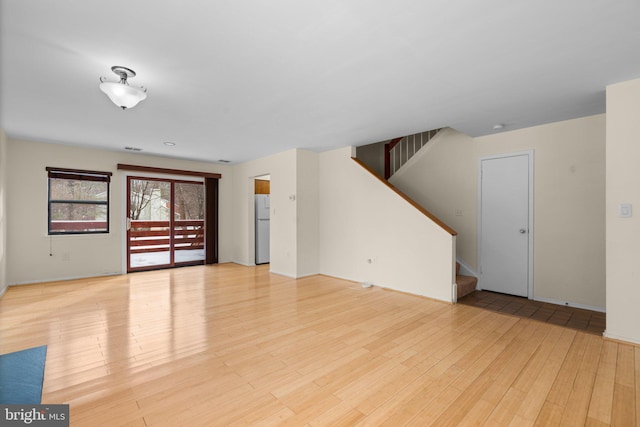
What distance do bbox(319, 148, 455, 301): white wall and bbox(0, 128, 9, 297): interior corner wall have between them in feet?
16.7

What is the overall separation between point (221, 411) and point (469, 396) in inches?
64.4

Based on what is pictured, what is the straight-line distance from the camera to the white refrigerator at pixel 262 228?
23.2 ft

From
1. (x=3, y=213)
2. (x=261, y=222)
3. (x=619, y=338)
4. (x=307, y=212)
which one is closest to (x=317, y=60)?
(x=307, y=212)

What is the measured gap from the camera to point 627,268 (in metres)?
2.69

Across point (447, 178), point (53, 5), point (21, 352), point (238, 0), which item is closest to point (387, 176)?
point (447, 178)

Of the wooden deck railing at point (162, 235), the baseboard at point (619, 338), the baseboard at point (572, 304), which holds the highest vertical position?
the wooden deck railing at point (162, 235)

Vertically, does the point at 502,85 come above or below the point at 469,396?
above

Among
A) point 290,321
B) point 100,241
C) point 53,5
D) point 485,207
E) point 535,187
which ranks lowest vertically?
point 290,321

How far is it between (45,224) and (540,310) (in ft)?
26.2

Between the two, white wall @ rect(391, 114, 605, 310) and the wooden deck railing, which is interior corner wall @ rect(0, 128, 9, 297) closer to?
the wooden deck railing

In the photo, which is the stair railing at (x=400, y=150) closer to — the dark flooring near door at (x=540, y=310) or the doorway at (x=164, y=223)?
the dark flooring near door at (x=540, y=310)

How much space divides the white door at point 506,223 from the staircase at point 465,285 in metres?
0.18

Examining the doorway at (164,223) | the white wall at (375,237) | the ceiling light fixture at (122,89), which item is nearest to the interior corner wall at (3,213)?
the doorway at (164,223)

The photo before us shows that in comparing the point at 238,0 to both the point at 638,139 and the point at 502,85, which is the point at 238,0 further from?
the point at 638,139
